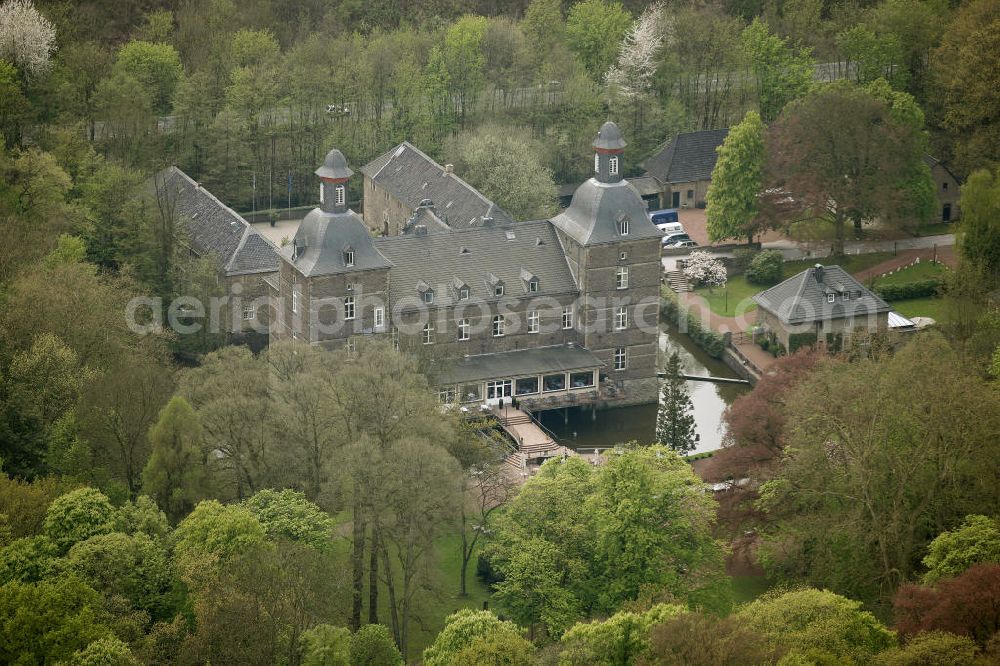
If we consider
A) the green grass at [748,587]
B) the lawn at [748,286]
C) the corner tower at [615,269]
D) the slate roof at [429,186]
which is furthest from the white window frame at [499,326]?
the green grass at [748,587]

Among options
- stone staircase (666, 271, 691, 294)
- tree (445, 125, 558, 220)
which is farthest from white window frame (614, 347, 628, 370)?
tree (445, 125, 558, 220)

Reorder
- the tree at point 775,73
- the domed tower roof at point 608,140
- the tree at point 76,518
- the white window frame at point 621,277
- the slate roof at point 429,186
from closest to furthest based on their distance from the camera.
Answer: the tree at point 76,518 < the domed tower roof at point 608,140 < the white window frame at point 621,277 < the slate roof at point 429,186 < the tree at point 775,73

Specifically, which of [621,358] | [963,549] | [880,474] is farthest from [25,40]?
[963,549]

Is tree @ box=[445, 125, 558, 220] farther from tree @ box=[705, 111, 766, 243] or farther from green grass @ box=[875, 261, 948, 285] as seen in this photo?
green grass @ box=[875, 261, 948, 285]

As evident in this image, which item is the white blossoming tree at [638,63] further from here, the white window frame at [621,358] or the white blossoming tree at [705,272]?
the white window frame at [621,358]

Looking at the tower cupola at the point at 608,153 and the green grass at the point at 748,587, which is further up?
the tower cupola at the point at 608,153
